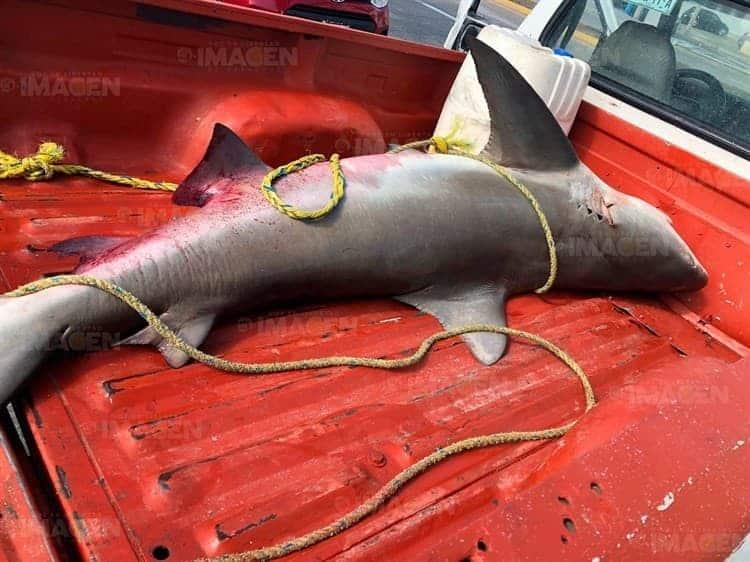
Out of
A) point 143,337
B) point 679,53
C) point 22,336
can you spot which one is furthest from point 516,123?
point 22,336

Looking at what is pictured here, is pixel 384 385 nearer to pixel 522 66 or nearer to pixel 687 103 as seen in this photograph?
pixel 522 66

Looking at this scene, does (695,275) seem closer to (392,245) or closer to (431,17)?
(392,245)

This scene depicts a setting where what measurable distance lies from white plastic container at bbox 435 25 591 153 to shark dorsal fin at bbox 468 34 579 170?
536 mm

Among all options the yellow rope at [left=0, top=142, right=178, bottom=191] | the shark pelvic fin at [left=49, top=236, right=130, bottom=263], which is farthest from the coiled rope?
the shark pelvic fin at [left=49, top=236, right=130, bottom=263]

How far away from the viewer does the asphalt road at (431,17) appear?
39.7 feet

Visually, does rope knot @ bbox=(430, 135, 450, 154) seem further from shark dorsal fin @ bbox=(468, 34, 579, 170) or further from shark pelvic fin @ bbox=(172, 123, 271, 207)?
shark pelvic fin @ bbox=(172, 123, 271, 207)

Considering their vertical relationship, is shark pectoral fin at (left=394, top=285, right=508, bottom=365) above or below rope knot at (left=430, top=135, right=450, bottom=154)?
below

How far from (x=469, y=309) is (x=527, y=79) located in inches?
56.1

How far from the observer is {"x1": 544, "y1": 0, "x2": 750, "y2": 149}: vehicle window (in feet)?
11.5

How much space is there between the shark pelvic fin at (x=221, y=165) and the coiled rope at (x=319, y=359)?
0.09 metres

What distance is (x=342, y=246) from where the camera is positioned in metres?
2.33

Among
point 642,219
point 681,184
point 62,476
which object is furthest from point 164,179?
point 681,184

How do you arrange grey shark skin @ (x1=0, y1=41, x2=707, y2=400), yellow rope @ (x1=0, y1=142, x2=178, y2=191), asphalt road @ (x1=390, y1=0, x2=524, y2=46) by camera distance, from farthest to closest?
1. asphalt road @ (x1=390, y1=0, x2=524, y2=46)
2. yellow rope @ (x1=0, y1=142, x2=178, y2=191)
3. grey shark skin @ (x1=0, y1=41, x2=707, y2=400)

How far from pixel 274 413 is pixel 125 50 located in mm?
1803
